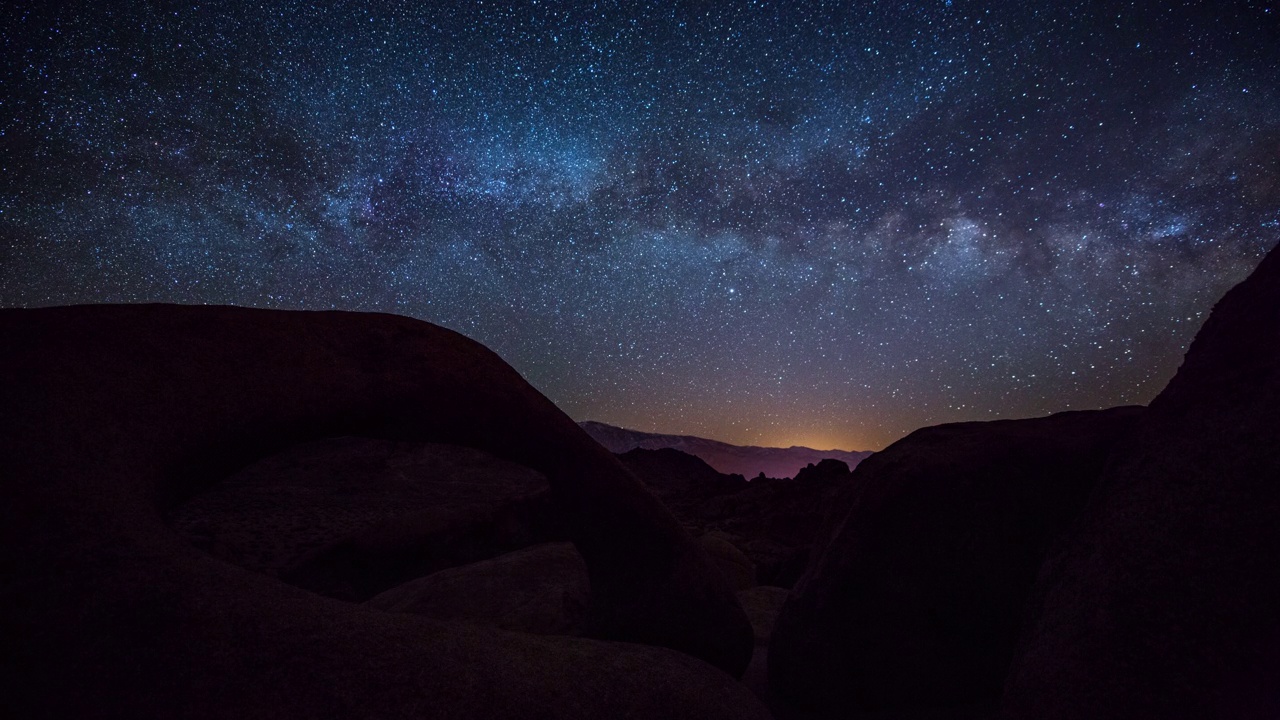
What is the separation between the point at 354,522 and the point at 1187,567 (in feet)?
34.5

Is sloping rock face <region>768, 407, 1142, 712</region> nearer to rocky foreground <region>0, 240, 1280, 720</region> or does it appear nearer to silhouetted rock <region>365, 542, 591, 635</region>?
rocky foreground <region>0, 240, 1280, 720</region>

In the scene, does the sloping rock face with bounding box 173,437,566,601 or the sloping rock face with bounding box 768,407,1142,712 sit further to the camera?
the sloping rock face with bounding box 173,437,566,601

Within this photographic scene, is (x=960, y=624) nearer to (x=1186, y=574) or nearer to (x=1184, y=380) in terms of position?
(x=1186, y=574)

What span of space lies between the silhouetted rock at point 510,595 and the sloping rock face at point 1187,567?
2.42m

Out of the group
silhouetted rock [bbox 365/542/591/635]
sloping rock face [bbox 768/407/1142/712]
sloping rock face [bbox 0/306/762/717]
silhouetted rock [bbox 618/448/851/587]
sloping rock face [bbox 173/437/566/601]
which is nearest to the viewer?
sloping rock face [bbox 0/306/762/717]

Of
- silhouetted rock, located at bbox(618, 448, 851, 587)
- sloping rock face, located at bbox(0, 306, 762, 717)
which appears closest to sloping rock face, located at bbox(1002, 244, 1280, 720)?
sloping rock face, located at bbox(0, 306, 762, 717)

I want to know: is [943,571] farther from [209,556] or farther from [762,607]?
[209,556]

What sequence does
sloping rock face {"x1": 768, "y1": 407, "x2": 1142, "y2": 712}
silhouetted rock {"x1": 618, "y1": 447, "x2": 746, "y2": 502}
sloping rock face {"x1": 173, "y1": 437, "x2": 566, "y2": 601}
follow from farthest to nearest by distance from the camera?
1. silhouetted rock {"x1": 618, "y1": 447, "x2": 746, "y2": 502}
2. sloping rock face {"x1": 173, "y1": 437, "x2": 566, "y2": 601}
3. sloping rock face {"x1": 768, "y1": 407, "x2": 1142, "y2": 712}

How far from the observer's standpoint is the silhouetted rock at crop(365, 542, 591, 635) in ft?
10.8

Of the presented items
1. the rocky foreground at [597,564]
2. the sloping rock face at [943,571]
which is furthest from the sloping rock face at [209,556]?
the sloping rock face at [943,571]

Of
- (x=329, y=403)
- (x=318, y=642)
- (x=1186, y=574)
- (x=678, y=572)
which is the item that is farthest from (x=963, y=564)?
(x=329, y=403)

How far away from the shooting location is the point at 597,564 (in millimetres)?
2947

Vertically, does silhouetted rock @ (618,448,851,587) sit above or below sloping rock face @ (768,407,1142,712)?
below

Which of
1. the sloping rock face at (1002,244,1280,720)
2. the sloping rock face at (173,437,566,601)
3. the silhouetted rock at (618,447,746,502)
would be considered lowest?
the silhouetted rock at (618,447,746,502)
